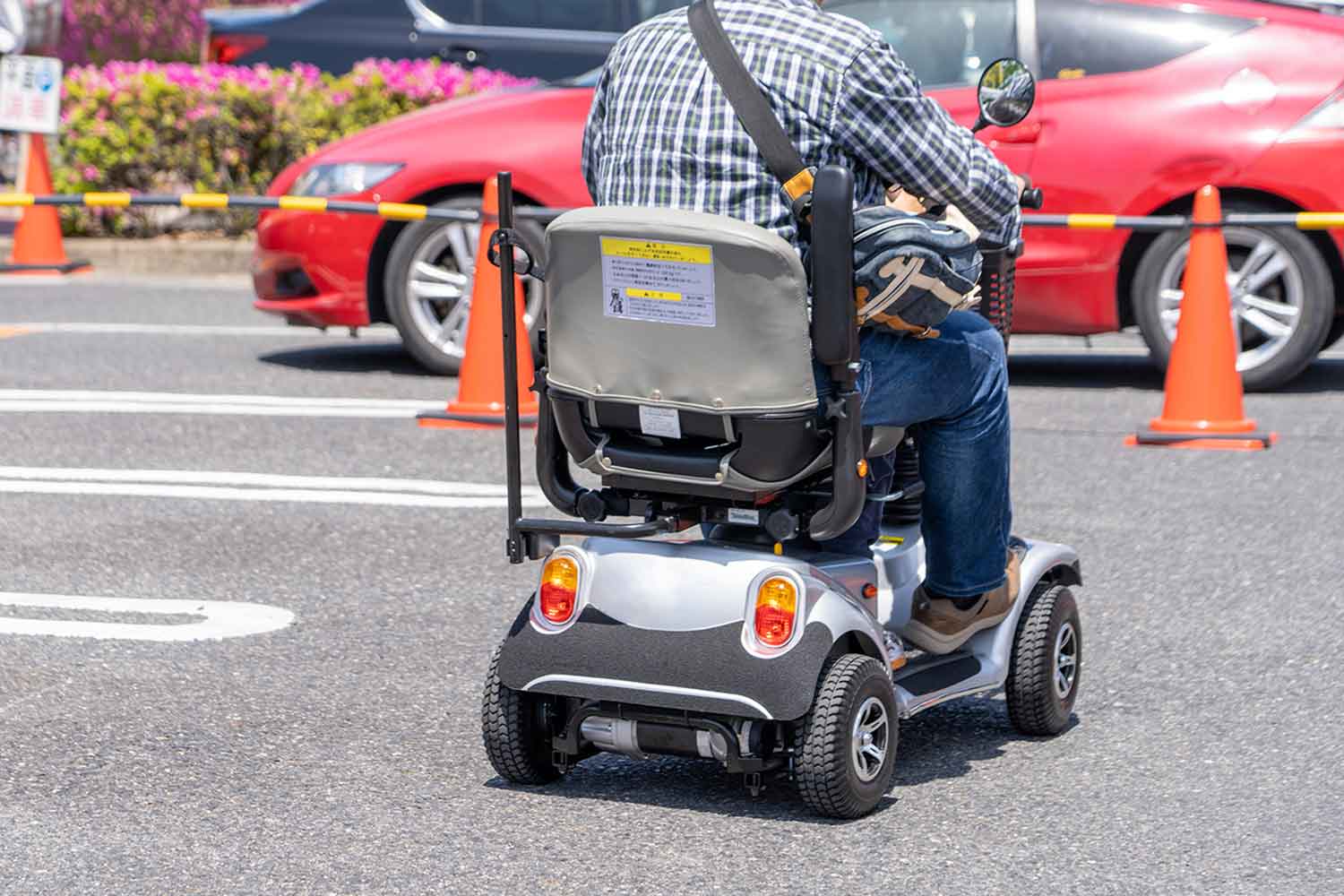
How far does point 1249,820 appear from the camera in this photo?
12.4 ft

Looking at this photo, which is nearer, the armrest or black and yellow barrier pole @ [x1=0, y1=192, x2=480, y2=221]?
the armrest

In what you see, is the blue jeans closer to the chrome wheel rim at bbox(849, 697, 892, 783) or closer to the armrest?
the armrest

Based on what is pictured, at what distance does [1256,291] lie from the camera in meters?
8.49

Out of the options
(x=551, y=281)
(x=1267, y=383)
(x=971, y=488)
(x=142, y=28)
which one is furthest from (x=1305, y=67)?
(x=142, y=28)

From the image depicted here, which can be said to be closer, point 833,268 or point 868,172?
point 833,268

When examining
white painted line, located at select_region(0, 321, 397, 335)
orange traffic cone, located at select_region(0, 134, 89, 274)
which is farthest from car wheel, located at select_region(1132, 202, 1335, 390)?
orange traffic cone, located at select_region(0, 134, 89, 274)

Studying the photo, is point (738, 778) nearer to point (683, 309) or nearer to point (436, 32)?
point (683, 309)

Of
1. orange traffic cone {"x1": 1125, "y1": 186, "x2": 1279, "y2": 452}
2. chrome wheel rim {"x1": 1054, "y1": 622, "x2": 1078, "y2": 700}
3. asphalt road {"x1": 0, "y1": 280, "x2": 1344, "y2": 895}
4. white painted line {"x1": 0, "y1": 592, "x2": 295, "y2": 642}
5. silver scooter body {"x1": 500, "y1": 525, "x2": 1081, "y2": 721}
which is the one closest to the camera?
asphalt road {"x1": 0, "y1": 280, "x2": 1344, "y2": 895}

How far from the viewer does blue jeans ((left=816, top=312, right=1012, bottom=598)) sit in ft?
12.7

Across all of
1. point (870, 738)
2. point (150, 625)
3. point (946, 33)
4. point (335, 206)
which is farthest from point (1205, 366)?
point (870, 738)

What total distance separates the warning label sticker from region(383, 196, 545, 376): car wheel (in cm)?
520

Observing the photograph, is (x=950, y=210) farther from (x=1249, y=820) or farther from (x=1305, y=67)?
(x=1305, y=67)

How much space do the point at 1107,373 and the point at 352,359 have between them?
10.5 ft

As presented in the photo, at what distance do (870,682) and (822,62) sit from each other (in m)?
1.04
